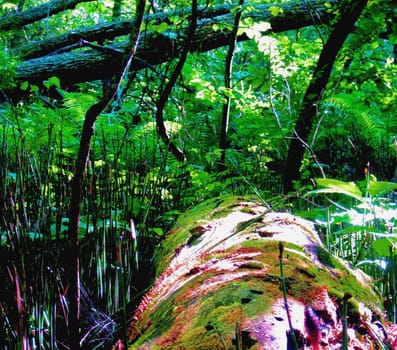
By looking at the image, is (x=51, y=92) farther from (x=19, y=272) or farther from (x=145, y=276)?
(x=19, y=272)

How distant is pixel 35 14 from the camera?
19.9 ft

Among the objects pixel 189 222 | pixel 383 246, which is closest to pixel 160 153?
pixel 189 222

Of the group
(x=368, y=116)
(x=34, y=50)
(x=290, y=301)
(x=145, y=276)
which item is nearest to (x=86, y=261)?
(x=145, y=276)

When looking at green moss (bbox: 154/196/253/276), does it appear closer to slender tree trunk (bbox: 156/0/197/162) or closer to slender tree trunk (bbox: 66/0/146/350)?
slender tree trunk (bbox: 66/0/146/350)

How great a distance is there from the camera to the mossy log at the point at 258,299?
2.41ft

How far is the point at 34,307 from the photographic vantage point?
1.15 m

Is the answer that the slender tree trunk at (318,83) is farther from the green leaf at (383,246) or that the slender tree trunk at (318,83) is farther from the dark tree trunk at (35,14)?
the dark tree trunk at (35,14)

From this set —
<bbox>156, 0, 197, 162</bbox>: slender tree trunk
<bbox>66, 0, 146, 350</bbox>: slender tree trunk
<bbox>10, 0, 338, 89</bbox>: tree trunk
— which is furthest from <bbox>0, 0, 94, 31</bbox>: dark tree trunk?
<bbox>66, 0, 146, 350</bbox>: slender tree trunk

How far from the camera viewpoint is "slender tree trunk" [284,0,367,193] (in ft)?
9.27

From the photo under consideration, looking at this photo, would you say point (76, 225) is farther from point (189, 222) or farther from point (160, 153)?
point (160, 153)

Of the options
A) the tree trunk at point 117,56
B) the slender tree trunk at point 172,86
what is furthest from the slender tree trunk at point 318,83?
the tree trunk at point 117,56

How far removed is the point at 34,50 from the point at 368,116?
13.1 ft

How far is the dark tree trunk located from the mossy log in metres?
5.27

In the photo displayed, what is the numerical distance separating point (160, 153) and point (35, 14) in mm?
4450
